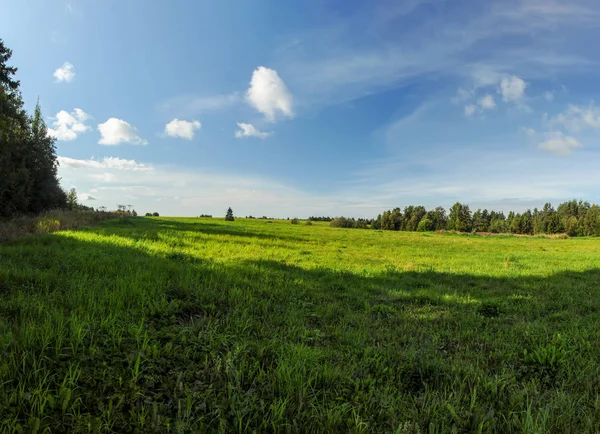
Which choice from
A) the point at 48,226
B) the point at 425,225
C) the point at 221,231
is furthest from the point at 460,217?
the point at 48,226

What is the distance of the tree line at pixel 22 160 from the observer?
23.3m

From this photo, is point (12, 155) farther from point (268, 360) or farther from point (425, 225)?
point (425, 225)

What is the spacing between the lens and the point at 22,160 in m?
33.2

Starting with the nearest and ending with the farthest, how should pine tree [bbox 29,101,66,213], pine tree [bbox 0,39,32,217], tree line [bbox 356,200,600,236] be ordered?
pine tree [bbox 0,39,32,217], pine tree [bbox 29,101,66,213], tree line [bbox 356,200,600,236]

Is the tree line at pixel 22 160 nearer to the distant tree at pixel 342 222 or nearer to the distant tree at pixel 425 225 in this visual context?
the distant tree at pixel 342 222

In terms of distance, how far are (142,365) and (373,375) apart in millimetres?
2888

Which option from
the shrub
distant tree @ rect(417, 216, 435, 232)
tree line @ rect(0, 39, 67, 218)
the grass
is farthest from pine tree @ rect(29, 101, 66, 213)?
distant tree @ rect(417, 216, 435, 232)

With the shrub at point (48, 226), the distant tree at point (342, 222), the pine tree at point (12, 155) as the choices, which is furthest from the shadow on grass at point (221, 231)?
the distant tree at point (342, 222)

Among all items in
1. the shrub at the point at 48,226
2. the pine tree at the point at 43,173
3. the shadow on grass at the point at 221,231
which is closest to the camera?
the shrub at the point at 48,226

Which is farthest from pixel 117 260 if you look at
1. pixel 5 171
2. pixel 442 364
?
pixel 5 171

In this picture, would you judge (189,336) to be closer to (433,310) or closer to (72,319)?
(72,319)

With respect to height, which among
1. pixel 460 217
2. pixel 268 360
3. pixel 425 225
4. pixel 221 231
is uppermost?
pixel 460 217

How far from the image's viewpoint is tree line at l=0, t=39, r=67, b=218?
76.6ft

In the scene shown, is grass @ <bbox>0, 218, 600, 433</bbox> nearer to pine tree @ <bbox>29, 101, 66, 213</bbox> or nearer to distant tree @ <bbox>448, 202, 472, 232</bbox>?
pine tree @ <bbox>29, 101, 66, 213</bbox>
